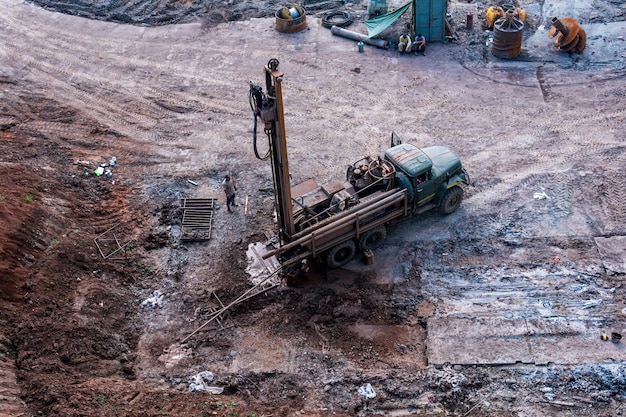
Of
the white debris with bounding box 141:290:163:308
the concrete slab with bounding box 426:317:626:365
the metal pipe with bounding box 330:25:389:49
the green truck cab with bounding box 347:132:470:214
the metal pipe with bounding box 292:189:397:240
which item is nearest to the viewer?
the concrete slab with bounding box 426:317:626:365

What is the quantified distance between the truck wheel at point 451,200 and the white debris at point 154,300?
7.94 m

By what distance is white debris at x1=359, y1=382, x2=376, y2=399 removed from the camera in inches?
489

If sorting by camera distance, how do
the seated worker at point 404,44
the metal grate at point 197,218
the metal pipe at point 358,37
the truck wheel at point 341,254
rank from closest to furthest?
the truck wheel at point 341,254 < the metal grate at point 197,218 < the seated worker at point 404,44 < the metal pipe at point 358,37

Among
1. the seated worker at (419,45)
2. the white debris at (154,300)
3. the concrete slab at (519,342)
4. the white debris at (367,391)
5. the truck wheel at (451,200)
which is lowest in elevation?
the concrete slab at (519,342)

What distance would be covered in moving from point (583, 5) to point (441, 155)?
1440cm

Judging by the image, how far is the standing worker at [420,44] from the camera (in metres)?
23.8

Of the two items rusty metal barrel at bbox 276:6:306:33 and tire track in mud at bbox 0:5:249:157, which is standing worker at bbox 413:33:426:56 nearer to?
rusty metal barrel at bbox 276:6:306:33

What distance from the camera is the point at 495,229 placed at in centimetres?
1652

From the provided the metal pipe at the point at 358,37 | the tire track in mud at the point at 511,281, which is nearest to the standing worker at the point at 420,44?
the metal pipe at the point at 358,37

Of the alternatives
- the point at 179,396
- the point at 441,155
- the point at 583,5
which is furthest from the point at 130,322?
the point at 583,5

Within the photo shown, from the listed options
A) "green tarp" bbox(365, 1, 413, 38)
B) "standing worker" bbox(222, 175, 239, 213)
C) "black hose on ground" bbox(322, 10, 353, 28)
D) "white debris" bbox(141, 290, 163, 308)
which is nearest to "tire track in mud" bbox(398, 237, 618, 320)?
"standing worker" bbox(222, 175, 239, 213)

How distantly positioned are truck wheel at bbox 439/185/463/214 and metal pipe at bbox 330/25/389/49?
987 cm

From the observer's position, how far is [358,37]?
81.5 feet

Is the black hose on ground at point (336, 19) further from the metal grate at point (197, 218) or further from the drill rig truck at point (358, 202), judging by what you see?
the metal grate at point (197, 218)
